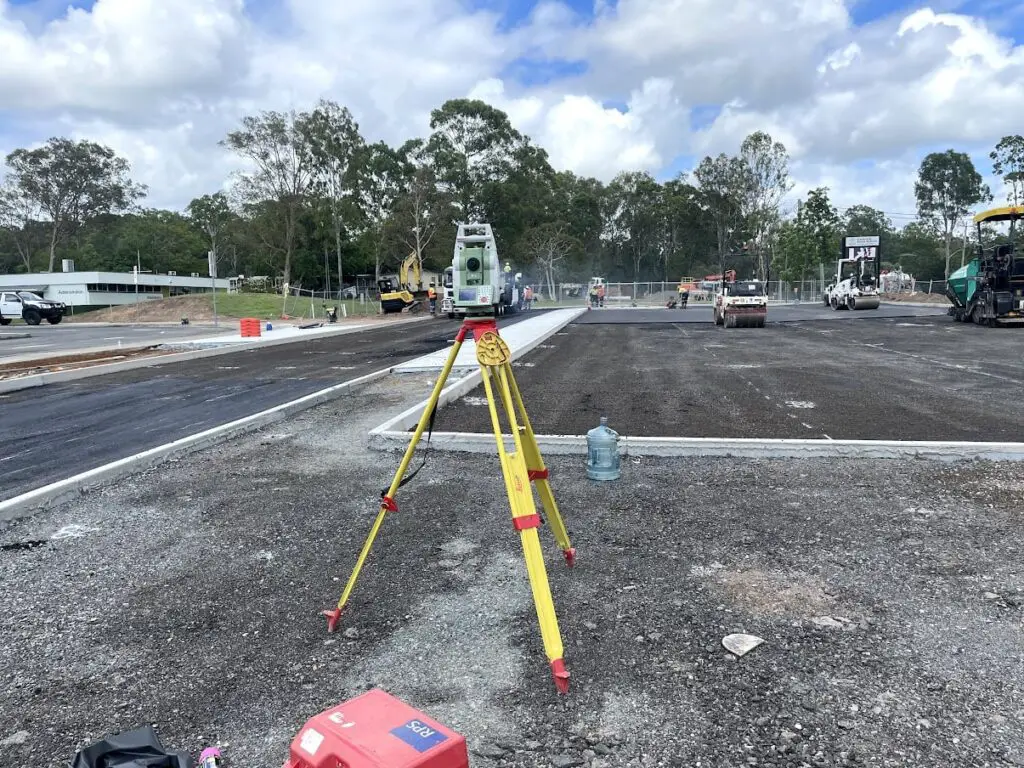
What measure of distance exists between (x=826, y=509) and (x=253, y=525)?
4.33 meters

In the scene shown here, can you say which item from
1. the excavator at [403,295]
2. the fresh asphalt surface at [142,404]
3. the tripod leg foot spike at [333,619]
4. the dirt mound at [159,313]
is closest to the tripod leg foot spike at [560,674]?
the tripod leg foot spike at [333,619]

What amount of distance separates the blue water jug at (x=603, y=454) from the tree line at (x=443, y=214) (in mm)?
49124

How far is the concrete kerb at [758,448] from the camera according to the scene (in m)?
6.20

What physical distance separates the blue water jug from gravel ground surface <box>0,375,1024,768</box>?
0.62 feet

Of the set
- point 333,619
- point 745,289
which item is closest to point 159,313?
point 745,289

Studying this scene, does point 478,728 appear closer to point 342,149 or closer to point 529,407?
point 529,407

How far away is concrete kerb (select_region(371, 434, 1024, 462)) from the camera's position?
20.3ft

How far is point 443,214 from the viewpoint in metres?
56.0

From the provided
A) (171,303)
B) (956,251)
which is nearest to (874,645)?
(171,303)

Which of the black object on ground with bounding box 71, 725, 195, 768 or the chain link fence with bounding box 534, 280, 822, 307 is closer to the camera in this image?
the black object on ground with bounding box 71, 725, 195, 768

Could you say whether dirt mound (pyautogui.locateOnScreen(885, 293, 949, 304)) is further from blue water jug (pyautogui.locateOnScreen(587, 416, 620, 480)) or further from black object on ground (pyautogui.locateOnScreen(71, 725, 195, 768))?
black object on ground (pyautogui.locateOnScreen(71, 725, 195, 768))

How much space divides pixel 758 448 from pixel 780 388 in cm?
433

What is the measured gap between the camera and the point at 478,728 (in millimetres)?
2713

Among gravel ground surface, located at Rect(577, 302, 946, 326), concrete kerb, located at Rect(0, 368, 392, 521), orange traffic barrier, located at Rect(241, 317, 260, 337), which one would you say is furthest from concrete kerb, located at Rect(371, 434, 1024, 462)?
gravel ground surface, located at Rect(577, 302, 946, 326)
